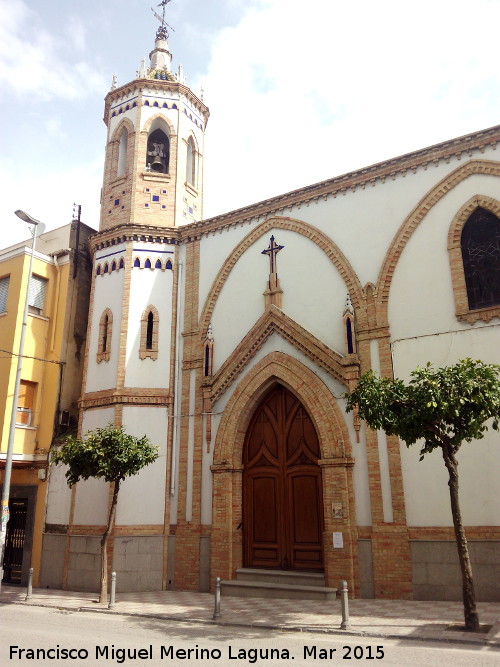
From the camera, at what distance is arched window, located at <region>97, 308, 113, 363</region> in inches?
701

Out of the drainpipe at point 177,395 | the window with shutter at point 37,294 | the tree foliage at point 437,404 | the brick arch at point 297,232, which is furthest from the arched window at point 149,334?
the tree foliage at point 437,404

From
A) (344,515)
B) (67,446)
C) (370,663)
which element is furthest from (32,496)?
(370,663)

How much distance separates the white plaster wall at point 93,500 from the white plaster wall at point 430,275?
885cm

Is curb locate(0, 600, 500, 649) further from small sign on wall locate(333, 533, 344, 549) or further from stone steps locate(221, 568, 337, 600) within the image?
small sign on wall locate(333, 533, 344, 549)

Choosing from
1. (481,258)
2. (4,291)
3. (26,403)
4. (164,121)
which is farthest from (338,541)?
(164,121)

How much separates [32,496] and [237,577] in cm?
703

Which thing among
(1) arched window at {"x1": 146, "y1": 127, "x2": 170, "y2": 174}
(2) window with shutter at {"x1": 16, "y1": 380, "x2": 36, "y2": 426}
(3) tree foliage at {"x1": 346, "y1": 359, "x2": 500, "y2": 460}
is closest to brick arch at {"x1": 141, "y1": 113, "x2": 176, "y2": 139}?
(1) arched window at {"x1": 146, "y1": 127, "x2": 170, "y2": 174}

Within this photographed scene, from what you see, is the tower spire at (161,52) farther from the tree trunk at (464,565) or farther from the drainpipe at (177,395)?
the tree trunk at (464,565)

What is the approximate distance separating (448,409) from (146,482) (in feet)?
31.6

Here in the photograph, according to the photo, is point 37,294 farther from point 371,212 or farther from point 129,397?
point 371,212

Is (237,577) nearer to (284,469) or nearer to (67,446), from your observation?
(284,469)

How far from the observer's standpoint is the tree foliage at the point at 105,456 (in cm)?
1355

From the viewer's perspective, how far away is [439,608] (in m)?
11.6

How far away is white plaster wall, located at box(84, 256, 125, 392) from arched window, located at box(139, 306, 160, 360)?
2.47 ft
